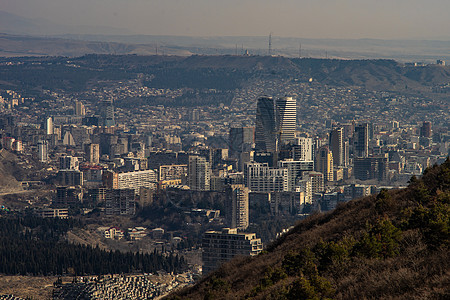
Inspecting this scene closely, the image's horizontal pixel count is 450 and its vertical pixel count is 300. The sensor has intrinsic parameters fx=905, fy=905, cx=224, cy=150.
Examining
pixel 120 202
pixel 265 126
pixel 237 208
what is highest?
pixel 265 126

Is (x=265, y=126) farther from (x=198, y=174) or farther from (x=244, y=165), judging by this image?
(x=198, y=174)

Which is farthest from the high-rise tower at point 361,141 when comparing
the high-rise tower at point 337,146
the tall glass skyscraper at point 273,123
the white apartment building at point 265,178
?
the white apartment building at point 265,178

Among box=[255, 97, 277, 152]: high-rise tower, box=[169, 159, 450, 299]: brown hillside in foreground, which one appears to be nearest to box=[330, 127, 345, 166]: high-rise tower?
box=[255, 97, 277, 152]: high-rise tower

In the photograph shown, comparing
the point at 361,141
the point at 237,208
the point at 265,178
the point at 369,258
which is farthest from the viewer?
Result: the point at 361,141

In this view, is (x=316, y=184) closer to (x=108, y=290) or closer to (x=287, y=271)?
(x=108, y=290)

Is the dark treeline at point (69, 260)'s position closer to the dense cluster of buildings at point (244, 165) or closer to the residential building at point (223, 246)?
the residential building at point (223, 246)

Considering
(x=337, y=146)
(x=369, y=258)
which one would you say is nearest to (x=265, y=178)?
(x=337, y=146)

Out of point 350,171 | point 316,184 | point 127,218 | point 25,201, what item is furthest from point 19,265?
point 350,171

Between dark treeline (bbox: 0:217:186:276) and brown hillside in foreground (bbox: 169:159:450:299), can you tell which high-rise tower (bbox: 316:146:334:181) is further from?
brown hillside in foreground (bbox: 169:159:450:299)
